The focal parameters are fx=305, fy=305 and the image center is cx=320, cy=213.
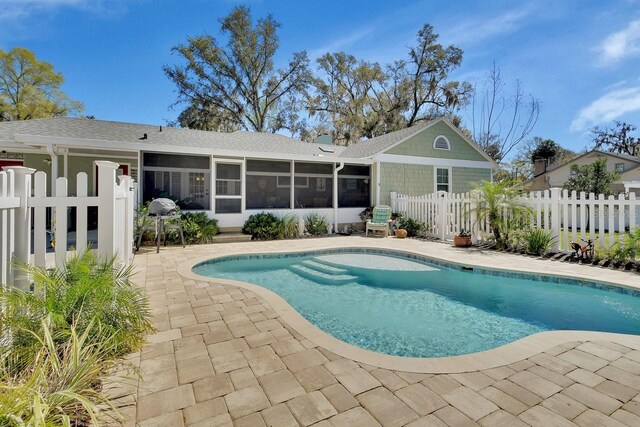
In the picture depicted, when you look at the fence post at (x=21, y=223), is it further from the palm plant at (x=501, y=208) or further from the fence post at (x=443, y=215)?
the fence post at (x=443, y=215)

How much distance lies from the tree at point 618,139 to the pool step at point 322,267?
41.8 m

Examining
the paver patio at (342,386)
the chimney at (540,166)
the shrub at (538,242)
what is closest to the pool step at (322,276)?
the paver patio at (342,386)

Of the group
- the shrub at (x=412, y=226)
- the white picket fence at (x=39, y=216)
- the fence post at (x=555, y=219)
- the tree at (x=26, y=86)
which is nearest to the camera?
the white picket fence at (x=39, y=216)

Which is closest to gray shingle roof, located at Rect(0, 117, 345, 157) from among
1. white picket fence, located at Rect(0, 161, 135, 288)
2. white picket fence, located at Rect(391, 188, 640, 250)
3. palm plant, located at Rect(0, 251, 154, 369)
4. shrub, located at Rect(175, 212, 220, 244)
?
shrub, located at Rect(175, 212, 220, 244)

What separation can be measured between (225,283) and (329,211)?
7605 millimetres

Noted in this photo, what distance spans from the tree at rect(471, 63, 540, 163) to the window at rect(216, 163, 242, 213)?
21.9m

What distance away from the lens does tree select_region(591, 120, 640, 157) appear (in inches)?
1326

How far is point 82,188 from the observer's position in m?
3.03

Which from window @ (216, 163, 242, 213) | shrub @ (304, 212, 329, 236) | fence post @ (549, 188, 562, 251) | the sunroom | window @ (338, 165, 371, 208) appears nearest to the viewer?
fence post @ (549, 188, 562, 251)

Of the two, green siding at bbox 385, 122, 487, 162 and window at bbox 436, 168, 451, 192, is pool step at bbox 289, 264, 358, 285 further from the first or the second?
window at bbox 436, 168, 451, 192

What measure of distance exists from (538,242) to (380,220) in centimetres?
507

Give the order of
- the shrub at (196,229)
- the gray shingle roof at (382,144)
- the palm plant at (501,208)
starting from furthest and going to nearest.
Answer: the gray shingle roof at (382,144) < the shrub at (196,229) < the palm plant at (501,208)

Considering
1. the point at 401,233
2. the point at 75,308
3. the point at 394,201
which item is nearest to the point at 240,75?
the point at 394,201

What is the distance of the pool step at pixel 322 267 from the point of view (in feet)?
21.9
